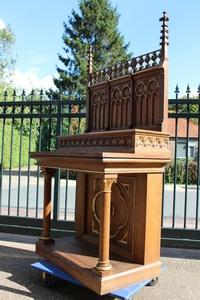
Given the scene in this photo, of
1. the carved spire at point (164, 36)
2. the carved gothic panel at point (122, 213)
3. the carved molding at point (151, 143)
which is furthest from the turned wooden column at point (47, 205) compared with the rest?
the carved spire at point (164, 36)

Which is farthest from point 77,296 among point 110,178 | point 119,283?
point 110,178

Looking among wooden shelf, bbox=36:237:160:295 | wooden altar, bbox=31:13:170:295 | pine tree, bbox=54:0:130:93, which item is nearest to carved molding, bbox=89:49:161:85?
wooden altar, bbox=31:13:170:295

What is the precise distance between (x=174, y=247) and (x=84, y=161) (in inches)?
110

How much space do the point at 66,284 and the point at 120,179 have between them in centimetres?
133

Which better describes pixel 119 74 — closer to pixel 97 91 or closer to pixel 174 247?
pixel 97 91

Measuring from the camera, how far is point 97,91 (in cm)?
517

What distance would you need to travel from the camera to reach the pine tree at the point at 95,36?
109 feet

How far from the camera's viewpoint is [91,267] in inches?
147

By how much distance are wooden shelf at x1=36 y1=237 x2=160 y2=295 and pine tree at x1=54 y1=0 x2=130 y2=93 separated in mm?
29213

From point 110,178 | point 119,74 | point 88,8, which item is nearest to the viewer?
point 110,178

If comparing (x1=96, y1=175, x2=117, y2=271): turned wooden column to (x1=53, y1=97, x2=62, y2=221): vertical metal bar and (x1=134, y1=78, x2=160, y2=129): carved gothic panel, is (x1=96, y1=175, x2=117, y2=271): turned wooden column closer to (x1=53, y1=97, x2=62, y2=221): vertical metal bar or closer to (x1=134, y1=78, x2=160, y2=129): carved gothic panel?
(x1=134, y1=78, x2=160, y2=129): carved gothic panel

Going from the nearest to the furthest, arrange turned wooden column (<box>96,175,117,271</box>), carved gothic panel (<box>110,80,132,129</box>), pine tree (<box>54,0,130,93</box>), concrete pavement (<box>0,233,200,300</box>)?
turned wooden column (<box>96,175,117,271</box>)
concrete pavement (<box>0,233,200,300</box>)
carved gothic panel (<box>110,80,132,129</box>)
pine tree (<box>54,0,130,93</box>)

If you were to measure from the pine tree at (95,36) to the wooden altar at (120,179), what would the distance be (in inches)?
1132

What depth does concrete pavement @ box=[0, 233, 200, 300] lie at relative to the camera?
3.95 meters
